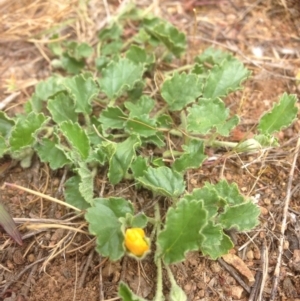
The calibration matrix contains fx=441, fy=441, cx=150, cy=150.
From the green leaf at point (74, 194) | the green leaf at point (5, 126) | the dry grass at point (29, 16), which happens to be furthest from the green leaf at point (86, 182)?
the dry grass at point (29, 16)

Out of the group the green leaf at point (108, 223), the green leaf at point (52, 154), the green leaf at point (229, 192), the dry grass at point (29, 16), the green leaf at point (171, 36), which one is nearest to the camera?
the green leaf at point (108, 223)

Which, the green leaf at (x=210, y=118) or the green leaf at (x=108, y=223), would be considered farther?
the green leaf at (x=210, y=118)

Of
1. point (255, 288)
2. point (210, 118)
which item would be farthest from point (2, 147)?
point (255, 288)

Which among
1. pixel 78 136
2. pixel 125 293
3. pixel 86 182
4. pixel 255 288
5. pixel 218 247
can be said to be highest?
pixel 78 136

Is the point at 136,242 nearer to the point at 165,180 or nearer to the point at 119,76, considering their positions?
the point at 165,180

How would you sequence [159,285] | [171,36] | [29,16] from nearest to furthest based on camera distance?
[159,285] → [171,36] → [29,16]

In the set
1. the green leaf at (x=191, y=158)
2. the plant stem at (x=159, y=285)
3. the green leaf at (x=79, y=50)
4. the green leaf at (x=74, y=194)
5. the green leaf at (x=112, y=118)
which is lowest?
the plant stem at (x=159, y=285)

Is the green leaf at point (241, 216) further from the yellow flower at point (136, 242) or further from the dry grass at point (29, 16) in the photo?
the dry grass at point (29, 16)

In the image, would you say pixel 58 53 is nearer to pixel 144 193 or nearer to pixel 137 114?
pixel 137 114
